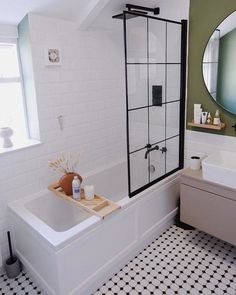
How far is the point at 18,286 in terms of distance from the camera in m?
2.22

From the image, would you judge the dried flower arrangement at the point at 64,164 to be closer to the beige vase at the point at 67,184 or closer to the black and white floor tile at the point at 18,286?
the beige vase at the point at 67,184

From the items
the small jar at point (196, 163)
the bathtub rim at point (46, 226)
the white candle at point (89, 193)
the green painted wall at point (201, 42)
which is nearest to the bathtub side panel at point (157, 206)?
the small jar at point (196, 163)

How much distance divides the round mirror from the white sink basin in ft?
1.49

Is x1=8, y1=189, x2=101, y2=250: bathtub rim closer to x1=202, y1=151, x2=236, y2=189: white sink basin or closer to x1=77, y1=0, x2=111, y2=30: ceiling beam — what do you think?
x1=202, y1=151, x2=236, y2=189: white sink basin

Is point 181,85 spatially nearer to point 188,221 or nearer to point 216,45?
point 216,45

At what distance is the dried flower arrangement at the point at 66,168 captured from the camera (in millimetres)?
2443

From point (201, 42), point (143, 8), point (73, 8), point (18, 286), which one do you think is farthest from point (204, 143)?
point (18, 286)

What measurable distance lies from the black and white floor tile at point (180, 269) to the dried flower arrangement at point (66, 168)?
90 centimetres

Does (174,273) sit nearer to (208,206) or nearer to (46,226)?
(208,206)

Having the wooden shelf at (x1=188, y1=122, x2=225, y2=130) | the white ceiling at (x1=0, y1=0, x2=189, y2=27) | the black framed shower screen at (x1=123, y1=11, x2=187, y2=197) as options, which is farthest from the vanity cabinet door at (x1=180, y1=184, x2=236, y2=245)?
the white ceiling at (x1=0, y1=0, x2=189, y2=27)

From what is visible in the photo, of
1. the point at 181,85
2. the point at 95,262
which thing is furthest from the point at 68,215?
the point at 181,85

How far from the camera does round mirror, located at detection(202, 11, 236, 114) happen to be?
2438 millimetres

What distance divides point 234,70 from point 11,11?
6.72 ft

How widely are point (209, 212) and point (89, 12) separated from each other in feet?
7.16
